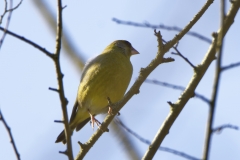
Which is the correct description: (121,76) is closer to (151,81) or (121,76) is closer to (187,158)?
(151,81)

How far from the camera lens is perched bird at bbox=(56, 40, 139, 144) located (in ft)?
14.5

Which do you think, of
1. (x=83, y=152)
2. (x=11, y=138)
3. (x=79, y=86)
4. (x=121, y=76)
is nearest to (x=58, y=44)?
Answer: (x=11, y=138)

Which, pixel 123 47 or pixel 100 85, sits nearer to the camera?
pixel 100 85

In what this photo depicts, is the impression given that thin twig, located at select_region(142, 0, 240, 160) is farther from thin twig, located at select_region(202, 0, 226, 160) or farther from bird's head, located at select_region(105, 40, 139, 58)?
bird's head, located at select_region(105, 40, 139, 58)

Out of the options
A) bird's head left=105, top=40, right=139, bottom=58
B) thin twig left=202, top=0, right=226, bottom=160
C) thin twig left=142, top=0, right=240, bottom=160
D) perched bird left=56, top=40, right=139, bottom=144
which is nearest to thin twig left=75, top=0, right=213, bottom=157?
thin twig left=142, top=0, right=240, bottom=160

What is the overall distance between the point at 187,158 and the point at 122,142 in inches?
34.0

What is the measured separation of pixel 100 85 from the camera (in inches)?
175

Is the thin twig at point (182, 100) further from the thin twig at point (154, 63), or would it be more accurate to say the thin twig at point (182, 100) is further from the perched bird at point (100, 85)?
the perched bird at point (100, 85)

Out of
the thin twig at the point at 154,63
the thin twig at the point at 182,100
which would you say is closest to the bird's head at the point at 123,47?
the thin twig at the point at 154,63

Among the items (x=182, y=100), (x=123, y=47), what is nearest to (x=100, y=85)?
(x=123, y=47)

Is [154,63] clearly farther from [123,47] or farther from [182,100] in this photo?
[123,47]

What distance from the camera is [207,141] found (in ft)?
4.93

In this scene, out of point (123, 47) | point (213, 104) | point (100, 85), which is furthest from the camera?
point (123, 47)

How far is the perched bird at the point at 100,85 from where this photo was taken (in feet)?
14.5
